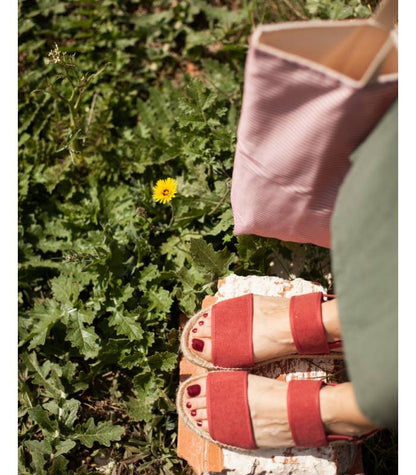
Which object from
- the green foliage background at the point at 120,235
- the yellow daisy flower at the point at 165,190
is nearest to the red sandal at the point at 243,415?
the green foliage background at the point at 120,235

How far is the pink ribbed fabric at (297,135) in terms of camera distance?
137 cm

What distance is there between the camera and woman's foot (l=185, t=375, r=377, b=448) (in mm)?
1745

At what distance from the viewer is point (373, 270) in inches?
53.9

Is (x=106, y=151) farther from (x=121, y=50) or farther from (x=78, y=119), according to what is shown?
(x=121, y=50)

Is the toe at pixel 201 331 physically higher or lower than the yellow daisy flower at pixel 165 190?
lower

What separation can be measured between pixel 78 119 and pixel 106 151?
217mm

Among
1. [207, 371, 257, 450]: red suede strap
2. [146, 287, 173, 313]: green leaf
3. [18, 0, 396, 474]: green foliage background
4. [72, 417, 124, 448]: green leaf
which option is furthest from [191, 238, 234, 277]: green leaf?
[72, 417, 124, 448]: green leaf

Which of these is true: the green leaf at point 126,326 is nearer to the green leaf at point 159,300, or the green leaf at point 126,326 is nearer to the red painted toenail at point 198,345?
the green leaf at point 159,300

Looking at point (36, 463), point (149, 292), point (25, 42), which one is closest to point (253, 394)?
point (149, 292)

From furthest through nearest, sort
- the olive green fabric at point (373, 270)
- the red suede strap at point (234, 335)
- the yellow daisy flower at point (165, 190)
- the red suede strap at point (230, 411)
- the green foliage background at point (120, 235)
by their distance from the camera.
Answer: the yellow daisy flower at point (165, 190) → the green foliage background at point (120, 235) → the red suede strap at point (234, 335) → the red suede strap at point (230, 411) → the olive green fabric at point (373, 270)

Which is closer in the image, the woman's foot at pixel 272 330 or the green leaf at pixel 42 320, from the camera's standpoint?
the woman's foot at pixel 272 330

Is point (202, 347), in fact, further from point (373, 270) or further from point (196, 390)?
point (373, 270)

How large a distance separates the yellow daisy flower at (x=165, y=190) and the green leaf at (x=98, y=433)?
1002 millimetres

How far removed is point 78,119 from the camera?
107 inches
